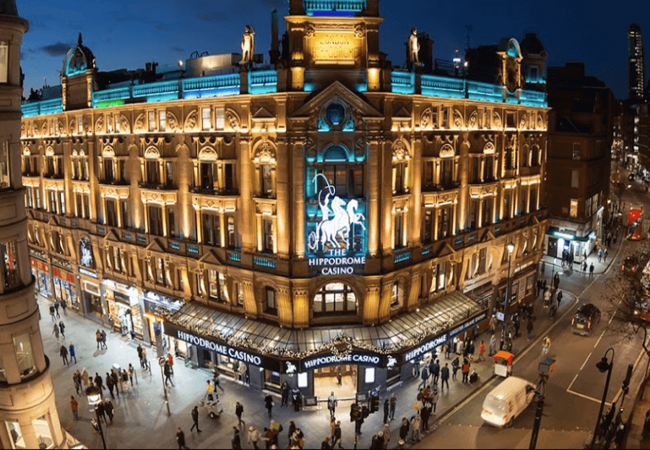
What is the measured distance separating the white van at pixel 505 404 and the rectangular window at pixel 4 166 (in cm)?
2635

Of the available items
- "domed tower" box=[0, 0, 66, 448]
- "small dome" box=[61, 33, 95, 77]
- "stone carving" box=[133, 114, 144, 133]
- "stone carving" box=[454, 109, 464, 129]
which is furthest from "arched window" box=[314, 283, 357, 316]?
"small dome" box=[61, 33, 95, 77]

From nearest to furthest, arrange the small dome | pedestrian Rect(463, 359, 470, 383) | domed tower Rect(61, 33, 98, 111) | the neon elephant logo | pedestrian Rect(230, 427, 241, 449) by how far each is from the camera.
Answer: pedestrian Rect(230, 427, 241, 449)
the neon elephant logo
pedestrian Rect(463, 359, 470, 383)
domed tower Rect(61, 33, 98, 111)
the small dome

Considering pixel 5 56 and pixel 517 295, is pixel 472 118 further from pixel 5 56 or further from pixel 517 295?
pixel 5 56

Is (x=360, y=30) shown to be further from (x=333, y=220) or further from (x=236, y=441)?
(x=236, y=441)

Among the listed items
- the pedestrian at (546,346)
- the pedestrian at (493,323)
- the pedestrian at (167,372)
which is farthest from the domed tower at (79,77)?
the pedestrian at (546,346)

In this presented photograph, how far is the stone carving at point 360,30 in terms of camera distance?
29953mm

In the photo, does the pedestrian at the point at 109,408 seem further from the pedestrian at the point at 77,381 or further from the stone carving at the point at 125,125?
the stone carving at the point at 125,125

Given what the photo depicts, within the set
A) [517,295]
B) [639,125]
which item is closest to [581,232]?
[517,295]

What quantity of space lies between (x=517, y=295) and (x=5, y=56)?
4183cm

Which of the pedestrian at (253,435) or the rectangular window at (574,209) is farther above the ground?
the rectangular window at (574,209)

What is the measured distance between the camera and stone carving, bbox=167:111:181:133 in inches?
1380

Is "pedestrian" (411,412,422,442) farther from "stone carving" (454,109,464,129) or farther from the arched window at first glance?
Result: "stone carving" (454,109,464,129)

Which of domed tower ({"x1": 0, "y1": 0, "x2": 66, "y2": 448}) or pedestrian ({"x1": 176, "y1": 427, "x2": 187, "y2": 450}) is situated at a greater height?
domed tower ({"x1": 0, "y1": 0, "x2": 66, "y2": 448})

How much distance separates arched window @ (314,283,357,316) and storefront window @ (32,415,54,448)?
15238mm
